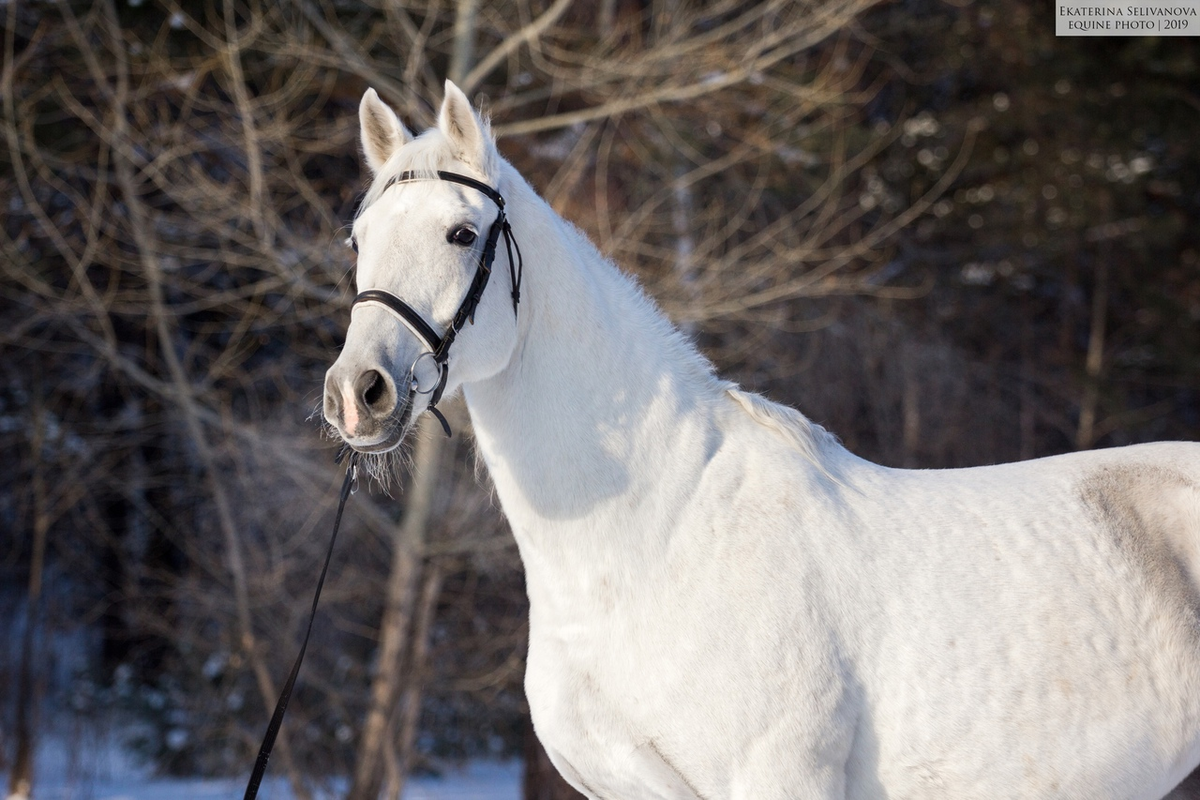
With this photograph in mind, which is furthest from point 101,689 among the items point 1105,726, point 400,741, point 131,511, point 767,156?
point 1105,726

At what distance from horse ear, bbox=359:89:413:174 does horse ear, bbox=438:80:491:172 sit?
21 cm

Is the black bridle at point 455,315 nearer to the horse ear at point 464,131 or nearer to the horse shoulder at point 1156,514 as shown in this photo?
the horse ear at point 464,131

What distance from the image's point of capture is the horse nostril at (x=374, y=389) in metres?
2.18

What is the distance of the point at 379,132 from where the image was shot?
2.76m

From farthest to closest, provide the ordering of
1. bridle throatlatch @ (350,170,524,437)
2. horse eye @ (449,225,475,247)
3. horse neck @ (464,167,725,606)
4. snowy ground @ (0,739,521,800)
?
snowy ground @ (0,739,521,800) < horse neck @ (464,167,725,606) < horse eye @ (449,225,475,247) < bridle throatlatch @ (350,170,524,437)

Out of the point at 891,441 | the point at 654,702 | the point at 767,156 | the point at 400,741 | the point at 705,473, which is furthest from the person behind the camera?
the point at 891,441

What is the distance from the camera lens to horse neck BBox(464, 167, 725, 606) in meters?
2.52

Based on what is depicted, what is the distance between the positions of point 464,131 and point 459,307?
487 mm

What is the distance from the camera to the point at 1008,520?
262cm

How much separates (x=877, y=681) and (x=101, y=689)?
33.3ft

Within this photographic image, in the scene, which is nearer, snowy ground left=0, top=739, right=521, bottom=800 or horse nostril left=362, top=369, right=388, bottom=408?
horse nostril left=362, top=369, right=388, bottom=408

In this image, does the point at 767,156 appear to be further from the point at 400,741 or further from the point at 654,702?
the point at 654,702

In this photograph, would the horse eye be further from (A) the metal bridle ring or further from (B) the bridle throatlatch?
(A) the metal bridle ring

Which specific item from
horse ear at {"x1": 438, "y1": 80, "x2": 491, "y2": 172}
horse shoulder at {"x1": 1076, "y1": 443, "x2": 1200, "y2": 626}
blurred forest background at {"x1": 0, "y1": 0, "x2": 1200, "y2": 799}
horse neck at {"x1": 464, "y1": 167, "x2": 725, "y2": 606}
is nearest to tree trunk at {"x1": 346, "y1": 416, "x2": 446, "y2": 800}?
blurred forest background at {"x1": 0, "y1": 0, "x2": 1200, "y2": 799}
